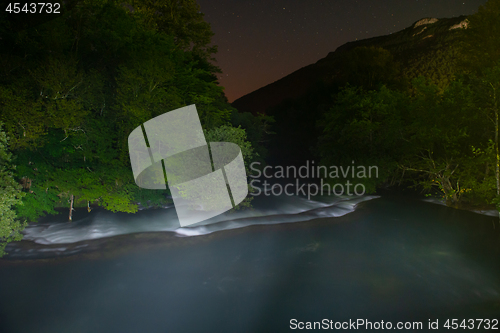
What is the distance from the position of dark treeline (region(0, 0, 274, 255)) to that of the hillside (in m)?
21.2

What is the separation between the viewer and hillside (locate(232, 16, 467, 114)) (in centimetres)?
5108

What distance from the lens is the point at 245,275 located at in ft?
33.6

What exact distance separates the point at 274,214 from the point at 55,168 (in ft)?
42.7

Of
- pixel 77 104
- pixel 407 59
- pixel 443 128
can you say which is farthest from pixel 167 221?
pixel 407 59

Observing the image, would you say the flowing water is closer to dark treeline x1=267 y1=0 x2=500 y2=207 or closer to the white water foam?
the white water foam

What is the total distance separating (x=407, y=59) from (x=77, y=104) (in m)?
91.0

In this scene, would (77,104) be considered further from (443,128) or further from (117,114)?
(443,128)

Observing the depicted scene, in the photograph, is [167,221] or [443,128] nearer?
[167,221]

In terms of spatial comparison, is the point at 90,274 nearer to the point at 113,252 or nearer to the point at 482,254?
the point at 113,252

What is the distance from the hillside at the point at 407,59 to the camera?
51081 mm

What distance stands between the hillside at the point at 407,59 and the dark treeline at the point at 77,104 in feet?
69.4

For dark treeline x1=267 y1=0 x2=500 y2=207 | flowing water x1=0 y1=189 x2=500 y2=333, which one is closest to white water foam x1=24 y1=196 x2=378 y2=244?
flowing water x1=0 y1=189 x2=500 y2=333

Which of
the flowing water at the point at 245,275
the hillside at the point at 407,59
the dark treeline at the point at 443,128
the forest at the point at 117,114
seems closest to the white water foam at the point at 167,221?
the flowing water at the point at 245,275

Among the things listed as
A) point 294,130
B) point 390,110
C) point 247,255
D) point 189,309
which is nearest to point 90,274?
point 189,309
